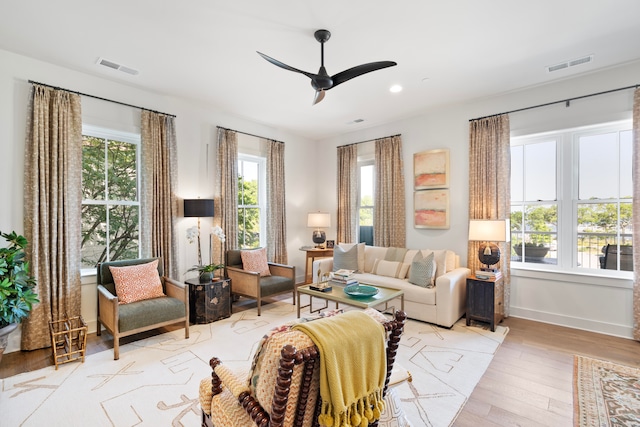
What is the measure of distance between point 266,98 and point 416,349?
371 cm

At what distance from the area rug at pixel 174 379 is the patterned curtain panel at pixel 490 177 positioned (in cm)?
102

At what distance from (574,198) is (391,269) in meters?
2.47

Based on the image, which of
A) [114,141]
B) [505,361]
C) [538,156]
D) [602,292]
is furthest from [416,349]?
[114,141]

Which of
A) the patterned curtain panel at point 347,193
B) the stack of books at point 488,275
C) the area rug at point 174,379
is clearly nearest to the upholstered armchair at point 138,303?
the area rug at point 174,379

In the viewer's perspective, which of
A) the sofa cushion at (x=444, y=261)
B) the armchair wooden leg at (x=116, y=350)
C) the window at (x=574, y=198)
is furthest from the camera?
the sofa cushion at (x=444, y=261)

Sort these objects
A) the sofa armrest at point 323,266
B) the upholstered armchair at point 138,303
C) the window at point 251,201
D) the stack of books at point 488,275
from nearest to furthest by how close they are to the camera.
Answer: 1. the upholstered armchair at point 138,303
2. the stack of books at point 488,275
3. the sofa armrest at point 323,266
4. the window at point 251,201

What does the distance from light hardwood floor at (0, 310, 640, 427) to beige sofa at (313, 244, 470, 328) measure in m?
0.65

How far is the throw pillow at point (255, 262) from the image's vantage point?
4750mm

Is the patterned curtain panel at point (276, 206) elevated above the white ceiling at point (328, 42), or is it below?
below

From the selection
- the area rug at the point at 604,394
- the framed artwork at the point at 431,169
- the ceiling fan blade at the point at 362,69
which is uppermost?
the ceiling fan blade at the point at 362,69

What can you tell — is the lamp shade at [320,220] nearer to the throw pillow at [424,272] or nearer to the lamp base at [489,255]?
the throw pillow at [424,272]

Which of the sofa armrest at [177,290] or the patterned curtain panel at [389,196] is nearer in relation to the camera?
the sofa armrest at [177,290]

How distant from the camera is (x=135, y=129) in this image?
158 inches

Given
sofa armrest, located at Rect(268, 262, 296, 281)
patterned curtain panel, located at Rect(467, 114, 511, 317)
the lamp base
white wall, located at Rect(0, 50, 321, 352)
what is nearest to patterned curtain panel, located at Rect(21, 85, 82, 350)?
white wall, located at Rect(0, 50, 321, 352)
